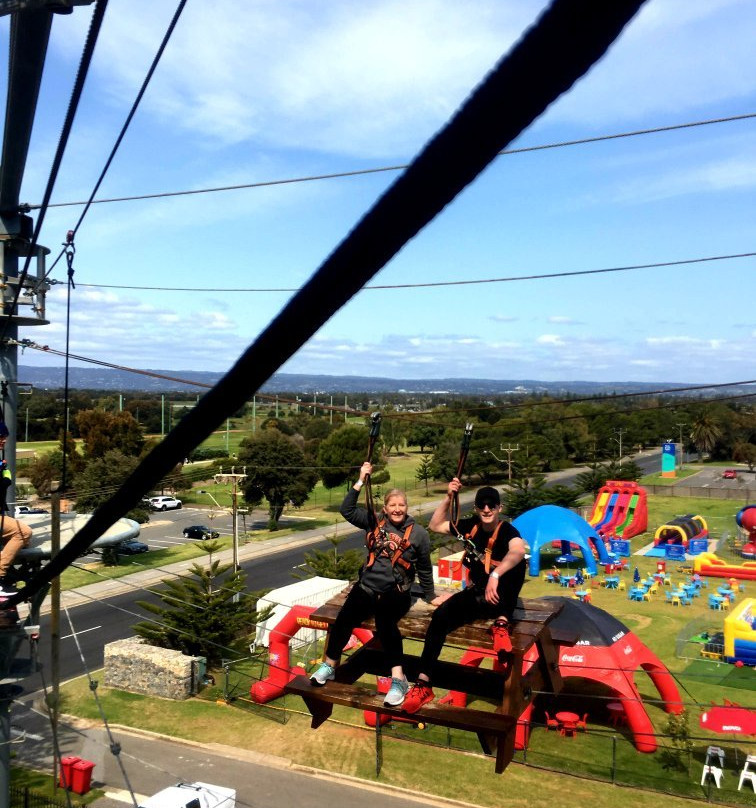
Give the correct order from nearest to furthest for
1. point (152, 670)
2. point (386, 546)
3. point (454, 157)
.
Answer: point (454, 157) → point (386, 546) → point (152, 670)

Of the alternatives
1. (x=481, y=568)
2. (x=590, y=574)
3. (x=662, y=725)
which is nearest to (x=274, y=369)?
(x=481, y=568)

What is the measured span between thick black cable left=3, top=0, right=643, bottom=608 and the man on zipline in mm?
4906

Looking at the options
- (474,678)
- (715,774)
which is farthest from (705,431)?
(474,678)

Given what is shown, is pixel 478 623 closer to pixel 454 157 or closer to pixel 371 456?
pixel 371 456

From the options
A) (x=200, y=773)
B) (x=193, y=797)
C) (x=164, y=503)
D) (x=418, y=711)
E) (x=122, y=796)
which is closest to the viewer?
(x=418, y=711)

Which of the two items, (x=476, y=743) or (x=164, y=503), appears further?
(x=164, y=503)

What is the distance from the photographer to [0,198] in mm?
9516

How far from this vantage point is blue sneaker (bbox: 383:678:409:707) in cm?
617

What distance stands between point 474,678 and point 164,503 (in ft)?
172

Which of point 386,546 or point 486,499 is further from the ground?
point 486,499

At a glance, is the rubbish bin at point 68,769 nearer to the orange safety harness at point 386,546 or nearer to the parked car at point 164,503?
the orange safety harness at point 386,546

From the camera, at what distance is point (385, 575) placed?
6.76m

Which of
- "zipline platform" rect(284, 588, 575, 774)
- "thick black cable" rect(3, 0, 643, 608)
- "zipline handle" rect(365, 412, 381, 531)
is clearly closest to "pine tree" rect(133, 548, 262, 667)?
"zipline platform" rect(284, 588, 575, 774)

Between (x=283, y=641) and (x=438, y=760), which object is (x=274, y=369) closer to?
(x=438, y=760)
